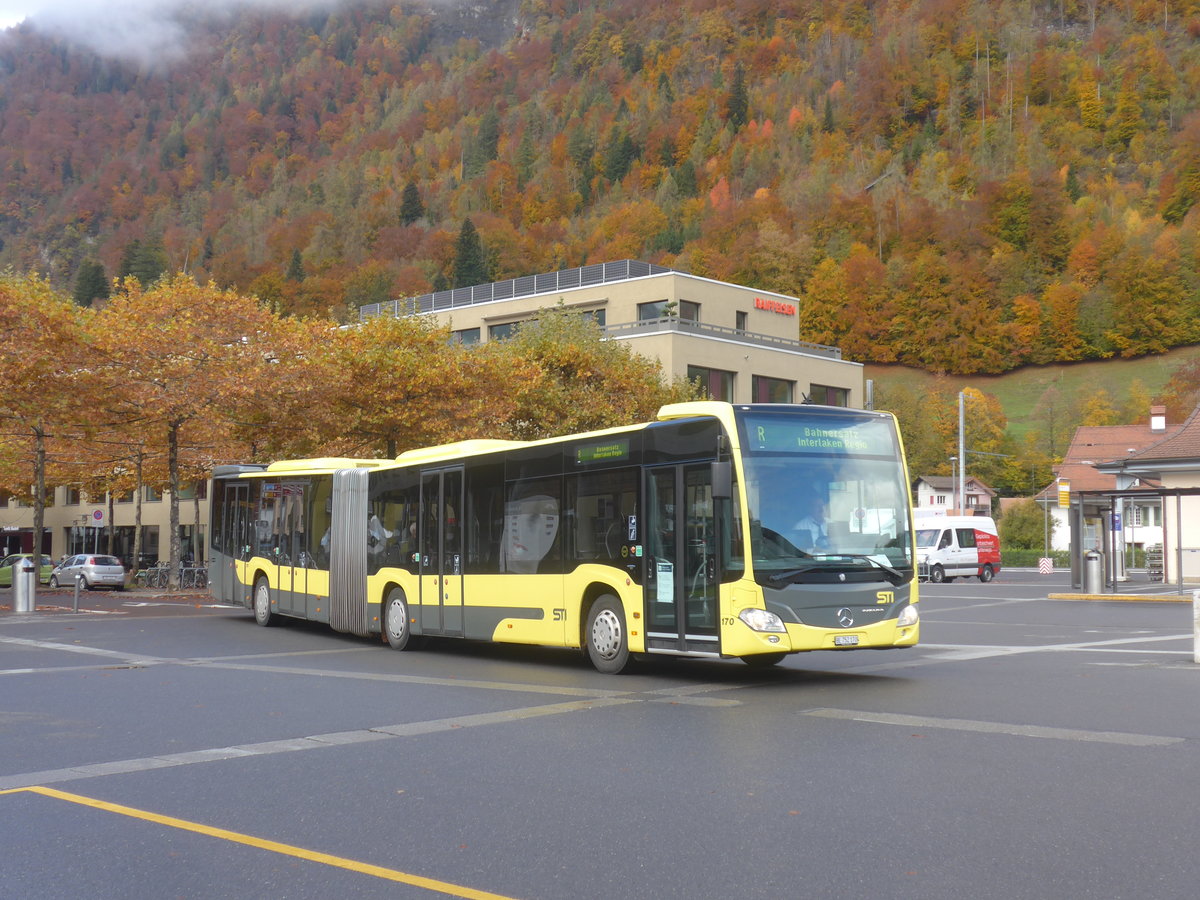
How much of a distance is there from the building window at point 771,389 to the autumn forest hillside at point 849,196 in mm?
60574

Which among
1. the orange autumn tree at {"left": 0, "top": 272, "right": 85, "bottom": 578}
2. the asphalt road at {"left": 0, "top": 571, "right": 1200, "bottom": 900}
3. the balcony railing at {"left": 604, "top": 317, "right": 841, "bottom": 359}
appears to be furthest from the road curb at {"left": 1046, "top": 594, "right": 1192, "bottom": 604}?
the balcony railing at {"left": 604, "top": 317, "right": 841, "bottom": 359}

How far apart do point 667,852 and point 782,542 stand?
23.8 ft

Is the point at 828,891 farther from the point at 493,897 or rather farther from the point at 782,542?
the point at 782,542

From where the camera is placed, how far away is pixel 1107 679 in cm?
1370

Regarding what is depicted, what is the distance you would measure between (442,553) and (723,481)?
640cm

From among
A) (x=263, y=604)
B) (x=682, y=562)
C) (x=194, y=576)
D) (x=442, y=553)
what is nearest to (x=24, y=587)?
(x=263, y=604)

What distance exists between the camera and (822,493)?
1362cm

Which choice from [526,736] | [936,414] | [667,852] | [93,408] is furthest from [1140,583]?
[936,414]

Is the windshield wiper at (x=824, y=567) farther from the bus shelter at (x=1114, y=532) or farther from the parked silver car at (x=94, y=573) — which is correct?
the parked silver car at (x=94, y=573)

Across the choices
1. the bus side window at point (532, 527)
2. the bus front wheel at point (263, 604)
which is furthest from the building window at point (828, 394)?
the bus side window at point (532, 527)

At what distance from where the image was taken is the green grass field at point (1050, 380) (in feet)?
391

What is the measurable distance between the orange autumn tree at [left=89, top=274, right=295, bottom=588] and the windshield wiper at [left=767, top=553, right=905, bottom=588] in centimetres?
2496

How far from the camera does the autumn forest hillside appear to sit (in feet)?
427

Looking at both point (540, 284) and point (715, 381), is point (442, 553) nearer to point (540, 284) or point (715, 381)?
point (715, 381)
